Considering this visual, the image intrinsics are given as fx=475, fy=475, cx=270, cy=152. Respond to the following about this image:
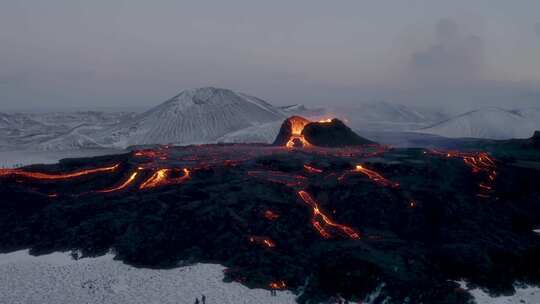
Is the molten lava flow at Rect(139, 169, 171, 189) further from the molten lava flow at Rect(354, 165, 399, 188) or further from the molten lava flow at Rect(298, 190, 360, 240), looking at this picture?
the molten lava flow at Rect(354, 165, 399, 188)

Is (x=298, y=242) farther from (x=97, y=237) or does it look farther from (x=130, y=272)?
(x=97, y=237)

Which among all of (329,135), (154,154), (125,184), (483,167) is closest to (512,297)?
(483,167)

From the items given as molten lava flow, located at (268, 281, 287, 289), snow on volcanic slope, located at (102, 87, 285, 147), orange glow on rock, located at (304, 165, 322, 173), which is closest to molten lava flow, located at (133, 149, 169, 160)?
orange glow on rock, located at (304, 165, 322, 173)

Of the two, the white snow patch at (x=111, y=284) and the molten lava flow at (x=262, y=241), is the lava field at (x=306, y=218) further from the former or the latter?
the white snow patch at (x=111, y=284)

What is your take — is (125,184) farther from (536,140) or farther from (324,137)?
(536,140)

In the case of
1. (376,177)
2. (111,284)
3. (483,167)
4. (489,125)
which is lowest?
(111,284)

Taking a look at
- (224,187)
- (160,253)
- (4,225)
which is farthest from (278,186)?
(4,225)
